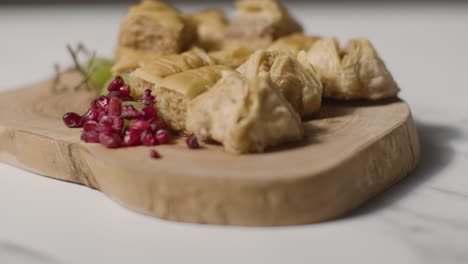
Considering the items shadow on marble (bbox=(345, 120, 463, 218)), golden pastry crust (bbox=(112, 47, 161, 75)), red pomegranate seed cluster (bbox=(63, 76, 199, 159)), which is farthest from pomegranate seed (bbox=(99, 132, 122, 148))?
shadow on marble (bbox=(345, 120, 463, 218))

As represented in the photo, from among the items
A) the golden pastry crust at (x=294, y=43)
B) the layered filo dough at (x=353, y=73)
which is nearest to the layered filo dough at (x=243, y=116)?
the layered filo dough at (x=353, y=73)

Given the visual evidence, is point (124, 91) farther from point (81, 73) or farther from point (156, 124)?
point (81, 73)

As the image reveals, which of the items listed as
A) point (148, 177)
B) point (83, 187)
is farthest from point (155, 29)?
point (148, 177)

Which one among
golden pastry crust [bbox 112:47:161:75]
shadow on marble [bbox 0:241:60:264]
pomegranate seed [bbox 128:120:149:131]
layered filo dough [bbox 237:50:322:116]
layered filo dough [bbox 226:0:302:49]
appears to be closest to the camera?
shadow on marble [bbox 0:241:60:264]

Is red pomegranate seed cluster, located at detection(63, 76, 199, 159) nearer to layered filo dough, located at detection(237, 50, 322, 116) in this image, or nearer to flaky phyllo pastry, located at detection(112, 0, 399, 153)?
flaky phyllo pastry, located at detection(112, 0, 399, 153)

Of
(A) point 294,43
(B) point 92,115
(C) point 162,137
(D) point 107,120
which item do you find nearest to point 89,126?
(D) point 107,120

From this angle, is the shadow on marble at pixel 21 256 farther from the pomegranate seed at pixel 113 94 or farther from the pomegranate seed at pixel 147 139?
the pomegranate seed at pixel 113 94

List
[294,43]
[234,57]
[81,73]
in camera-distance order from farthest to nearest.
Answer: [81,73], [294,43], [234,57]
